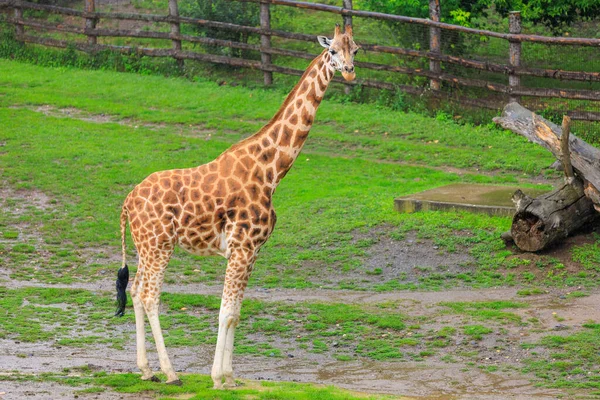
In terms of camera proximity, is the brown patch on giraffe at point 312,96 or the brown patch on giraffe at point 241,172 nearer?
the brown patch on giraffe at point 241,172

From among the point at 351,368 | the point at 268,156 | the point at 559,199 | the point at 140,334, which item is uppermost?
the point at 268,156

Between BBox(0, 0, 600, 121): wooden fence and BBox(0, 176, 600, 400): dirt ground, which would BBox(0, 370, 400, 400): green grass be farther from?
BBox(0, 0, 600, 121): wooden fence

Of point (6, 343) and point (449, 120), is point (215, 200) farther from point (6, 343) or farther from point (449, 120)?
point (449, 120)

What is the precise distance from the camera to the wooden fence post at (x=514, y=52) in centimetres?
1942

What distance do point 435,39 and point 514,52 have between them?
1.88 m

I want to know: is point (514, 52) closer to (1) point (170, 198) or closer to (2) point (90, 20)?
(2) point (90, 20)

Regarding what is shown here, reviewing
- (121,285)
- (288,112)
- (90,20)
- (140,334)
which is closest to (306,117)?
(288,112)

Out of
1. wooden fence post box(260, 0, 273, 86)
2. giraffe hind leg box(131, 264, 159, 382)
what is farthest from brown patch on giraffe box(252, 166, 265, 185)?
wooden fence post box(260, 0, 273, 86)

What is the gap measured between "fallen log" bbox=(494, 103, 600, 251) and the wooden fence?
5.87m

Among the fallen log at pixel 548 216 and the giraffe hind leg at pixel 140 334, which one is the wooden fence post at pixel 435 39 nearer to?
the fallen log at pixel 548 216

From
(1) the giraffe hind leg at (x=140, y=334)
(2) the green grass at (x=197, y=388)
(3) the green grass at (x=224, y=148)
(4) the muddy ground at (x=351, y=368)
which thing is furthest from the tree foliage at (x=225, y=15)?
(2) the green grass at (x=197, y=388)

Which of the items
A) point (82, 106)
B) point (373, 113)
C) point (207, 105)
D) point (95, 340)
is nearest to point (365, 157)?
point (373, 113)

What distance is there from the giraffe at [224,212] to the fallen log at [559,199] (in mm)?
4356

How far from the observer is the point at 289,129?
9383 millimetres
